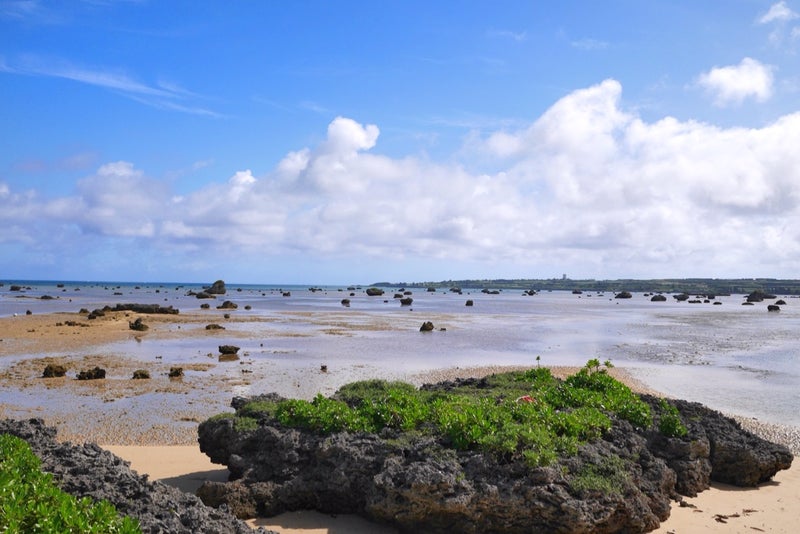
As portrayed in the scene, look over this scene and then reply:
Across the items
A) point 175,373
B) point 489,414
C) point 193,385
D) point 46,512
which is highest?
point 46,512

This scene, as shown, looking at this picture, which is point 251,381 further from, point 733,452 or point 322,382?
point 733,452

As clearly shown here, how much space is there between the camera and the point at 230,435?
36.8 feet

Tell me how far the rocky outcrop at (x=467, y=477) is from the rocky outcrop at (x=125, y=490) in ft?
6.30

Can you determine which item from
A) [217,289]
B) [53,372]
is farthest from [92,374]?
[217,289]

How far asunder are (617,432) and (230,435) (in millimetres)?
7235

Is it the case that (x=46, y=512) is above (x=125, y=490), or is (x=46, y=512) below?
above

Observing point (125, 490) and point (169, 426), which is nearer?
point (125, 490)

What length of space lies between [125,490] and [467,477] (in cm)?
479

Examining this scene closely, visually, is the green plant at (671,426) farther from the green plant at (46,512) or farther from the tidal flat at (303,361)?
the green plant at (46,512)

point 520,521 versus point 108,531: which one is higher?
point 108,531

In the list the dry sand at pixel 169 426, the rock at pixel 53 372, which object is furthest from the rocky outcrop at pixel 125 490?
the rock at pixel 53 372

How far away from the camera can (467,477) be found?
9.02 meters

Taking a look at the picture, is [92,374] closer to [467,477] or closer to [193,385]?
[193,385]

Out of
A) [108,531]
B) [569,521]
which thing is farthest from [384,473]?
[108,531]
